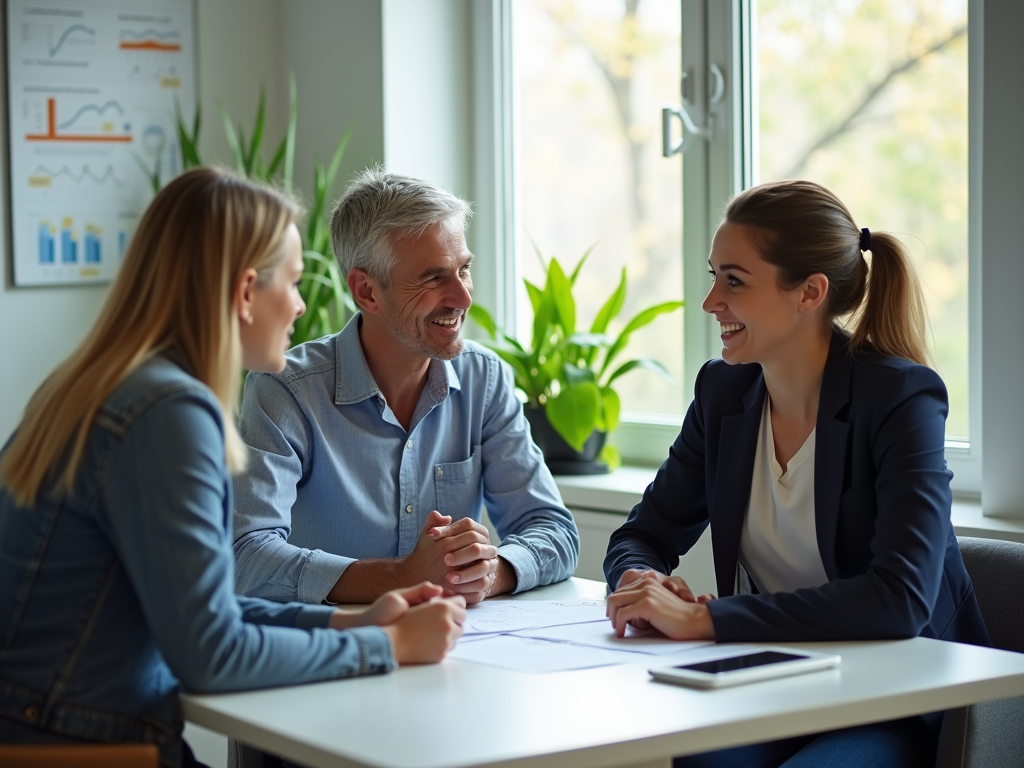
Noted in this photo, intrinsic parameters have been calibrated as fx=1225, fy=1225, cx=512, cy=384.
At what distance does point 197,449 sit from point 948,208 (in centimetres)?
196

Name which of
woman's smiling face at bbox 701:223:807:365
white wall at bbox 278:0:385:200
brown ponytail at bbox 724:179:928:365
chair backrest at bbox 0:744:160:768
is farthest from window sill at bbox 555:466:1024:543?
chair backrest at bbox 0:744:160:768

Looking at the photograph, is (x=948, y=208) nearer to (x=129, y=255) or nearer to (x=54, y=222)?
(x=129, y=255)

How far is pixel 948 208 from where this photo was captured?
2.72 m

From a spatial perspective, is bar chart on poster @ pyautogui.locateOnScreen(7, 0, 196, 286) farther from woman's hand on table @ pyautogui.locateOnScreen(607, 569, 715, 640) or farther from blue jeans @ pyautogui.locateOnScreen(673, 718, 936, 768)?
blue jeans @ pyautogui.locateOnScreen(673, 718, 936, 768)

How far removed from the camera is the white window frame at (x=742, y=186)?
7.84ft

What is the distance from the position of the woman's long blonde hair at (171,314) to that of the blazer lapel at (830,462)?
89 centimetres

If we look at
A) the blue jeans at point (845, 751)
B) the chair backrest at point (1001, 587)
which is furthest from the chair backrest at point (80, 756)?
the chair backrest at point (1001, 587)

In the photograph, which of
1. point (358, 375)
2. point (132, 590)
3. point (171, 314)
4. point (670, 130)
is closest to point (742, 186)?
point (670, 130)

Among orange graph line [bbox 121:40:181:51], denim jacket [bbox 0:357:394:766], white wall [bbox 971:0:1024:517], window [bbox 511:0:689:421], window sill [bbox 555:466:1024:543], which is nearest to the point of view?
denim jacket [bbox 0:357:394:766]

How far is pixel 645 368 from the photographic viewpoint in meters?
3.25

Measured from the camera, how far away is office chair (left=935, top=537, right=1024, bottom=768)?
63.7 inches

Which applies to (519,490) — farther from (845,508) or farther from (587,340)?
(587,340)

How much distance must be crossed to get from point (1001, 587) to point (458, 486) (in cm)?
94

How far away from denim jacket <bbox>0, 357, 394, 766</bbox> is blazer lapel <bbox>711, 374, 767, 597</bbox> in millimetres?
837
